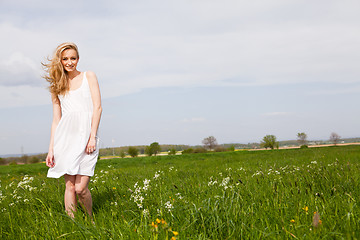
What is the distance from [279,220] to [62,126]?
3445mm

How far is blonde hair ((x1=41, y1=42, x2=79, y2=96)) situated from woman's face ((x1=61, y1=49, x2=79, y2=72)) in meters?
0.05

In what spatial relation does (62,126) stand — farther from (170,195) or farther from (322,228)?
(322,228)

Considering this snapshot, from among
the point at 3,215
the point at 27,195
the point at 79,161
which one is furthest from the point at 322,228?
the point at 27,195

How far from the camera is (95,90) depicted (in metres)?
4.60

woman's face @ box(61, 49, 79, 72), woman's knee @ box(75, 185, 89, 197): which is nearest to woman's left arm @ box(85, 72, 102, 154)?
woman's face @ box(61, 49, 79, 72)

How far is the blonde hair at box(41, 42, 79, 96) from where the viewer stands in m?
4.57

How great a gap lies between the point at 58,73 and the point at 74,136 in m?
1.11

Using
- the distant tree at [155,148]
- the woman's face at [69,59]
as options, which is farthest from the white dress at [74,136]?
the distant tree at [155,148]

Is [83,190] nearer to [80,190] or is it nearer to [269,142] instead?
[80,190]

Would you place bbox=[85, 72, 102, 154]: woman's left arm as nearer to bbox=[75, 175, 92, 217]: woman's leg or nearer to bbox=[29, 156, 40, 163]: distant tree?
bbox=[75, 175, 92, 217]: woman's leg

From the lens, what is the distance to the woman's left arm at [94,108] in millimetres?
4407

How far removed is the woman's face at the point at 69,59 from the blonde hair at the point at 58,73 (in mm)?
50

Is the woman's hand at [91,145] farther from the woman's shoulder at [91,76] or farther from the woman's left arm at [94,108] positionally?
the woman's shoulder at [91,76]

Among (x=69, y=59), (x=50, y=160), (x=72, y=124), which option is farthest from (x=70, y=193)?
(x=69, y=59)
